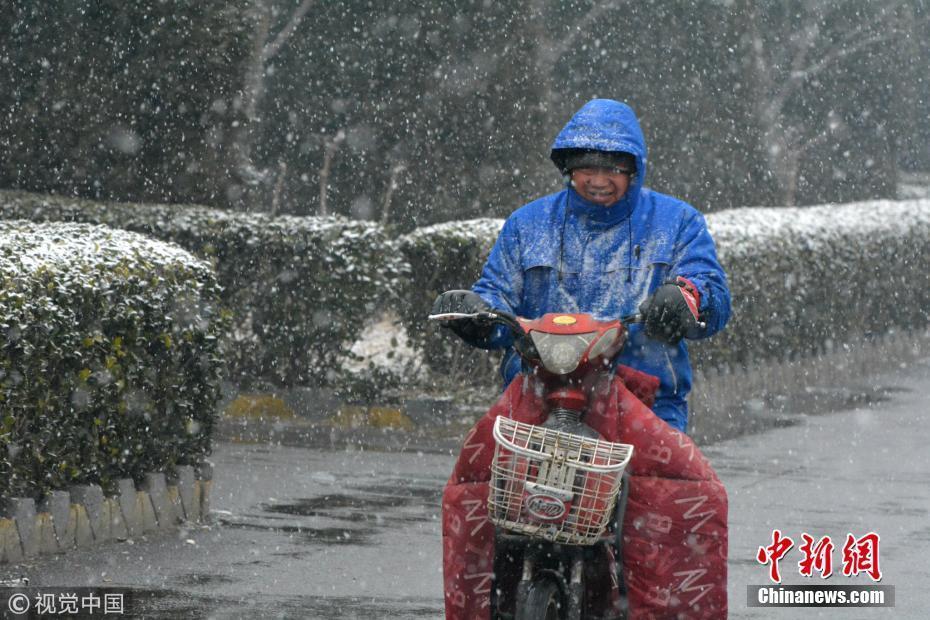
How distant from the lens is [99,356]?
7.88 meters

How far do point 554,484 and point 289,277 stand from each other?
8.66 metres

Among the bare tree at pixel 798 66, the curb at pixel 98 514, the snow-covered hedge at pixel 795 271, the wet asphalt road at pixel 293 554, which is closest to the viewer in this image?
the wet asphalt road at pixel 293 554

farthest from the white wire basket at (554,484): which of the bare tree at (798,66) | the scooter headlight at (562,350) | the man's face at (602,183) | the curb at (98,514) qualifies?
the bare tree at (798,66)

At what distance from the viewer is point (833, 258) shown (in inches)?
701

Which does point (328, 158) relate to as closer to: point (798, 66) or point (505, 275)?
point (505, 275)

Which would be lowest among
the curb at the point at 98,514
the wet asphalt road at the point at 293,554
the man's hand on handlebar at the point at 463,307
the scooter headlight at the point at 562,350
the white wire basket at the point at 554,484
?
the wet asphalt road at the point at 293,554

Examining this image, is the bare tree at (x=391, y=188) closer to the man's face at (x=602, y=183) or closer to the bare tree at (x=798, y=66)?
the man's face at (x=602, y=183)

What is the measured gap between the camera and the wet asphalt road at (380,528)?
23.7ft

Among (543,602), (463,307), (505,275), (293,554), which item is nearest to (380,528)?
(293,554)

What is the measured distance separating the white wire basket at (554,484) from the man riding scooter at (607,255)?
48 centimetres

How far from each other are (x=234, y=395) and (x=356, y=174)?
28.5ft

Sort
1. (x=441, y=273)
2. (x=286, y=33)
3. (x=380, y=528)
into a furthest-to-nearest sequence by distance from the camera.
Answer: (x=286, y=33), (x=441, y=273), (x=380, y=528)

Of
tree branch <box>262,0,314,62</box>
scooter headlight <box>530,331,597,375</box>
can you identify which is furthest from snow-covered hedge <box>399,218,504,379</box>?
tree branch <box>262,0,314,62</box>

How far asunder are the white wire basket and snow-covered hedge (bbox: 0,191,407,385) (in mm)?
8302
